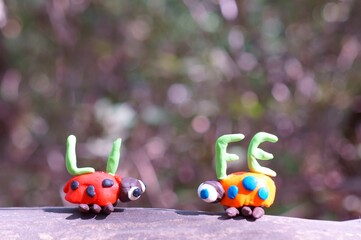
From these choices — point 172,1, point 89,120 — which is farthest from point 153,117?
point 172,1

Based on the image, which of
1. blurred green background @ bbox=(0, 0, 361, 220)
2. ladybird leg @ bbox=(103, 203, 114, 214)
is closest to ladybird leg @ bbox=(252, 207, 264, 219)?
ladybird leg @ bbox=(103, 203, 114, 214)

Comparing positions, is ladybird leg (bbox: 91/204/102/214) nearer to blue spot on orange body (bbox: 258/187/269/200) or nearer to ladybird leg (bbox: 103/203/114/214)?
ladybird leg (bbox: 103/203/114/214)

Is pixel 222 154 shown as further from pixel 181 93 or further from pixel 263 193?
pixel 181 93

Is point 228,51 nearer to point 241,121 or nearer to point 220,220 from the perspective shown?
point 241,121

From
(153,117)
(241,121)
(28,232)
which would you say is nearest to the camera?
(28,232)

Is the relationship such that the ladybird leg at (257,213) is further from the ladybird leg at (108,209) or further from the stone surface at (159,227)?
the ladybird leg at (108,209)

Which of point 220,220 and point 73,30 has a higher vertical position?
point 73,30
